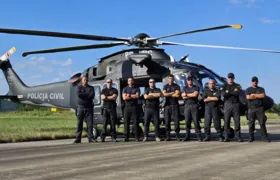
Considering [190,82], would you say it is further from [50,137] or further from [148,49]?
[50,137]

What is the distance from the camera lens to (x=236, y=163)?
7.09 m

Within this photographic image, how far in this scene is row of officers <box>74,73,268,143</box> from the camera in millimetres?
12000

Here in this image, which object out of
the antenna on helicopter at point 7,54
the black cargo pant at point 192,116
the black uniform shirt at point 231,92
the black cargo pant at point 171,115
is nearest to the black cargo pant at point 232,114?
the black uniform shirt at point 231,92

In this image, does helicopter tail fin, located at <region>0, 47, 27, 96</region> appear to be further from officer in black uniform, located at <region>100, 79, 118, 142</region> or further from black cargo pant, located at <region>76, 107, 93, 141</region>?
officer in black uniform, located at <region>100, 79, 118, 142</region>

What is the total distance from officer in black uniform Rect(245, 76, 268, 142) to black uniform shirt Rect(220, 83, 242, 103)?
11.0 inches

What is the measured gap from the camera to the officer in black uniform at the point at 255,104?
11891 mm

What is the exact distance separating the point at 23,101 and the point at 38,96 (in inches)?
58.8

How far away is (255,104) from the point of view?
11984mm

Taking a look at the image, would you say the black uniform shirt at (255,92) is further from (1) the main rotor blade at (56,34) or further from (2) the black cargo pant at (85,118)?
(2) the black cargo pant at (85,118)

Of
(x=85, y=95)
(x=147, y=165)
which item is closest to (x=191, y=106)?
(x=85, y=95)

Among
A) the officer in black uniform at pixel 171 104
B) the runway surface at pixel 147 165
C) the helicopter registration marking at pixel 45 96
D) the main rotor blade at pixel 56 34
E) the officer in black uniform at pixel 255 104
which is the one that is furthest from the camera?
the helicopter registration marking at pixel 45 96

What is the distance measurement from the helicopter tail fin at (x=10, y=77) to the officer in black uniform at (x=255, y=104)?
447 inches

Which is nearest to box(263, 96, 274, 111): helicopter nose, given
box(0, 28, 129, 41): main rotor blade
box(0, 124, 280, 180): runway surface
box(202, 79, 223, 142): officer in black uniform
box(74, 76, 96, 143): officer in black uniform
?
box(202, 79, 223, 142): officer in black uniform

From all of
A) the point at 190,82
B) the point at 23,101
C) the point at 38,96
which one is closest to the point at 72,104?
the point at 38,96
